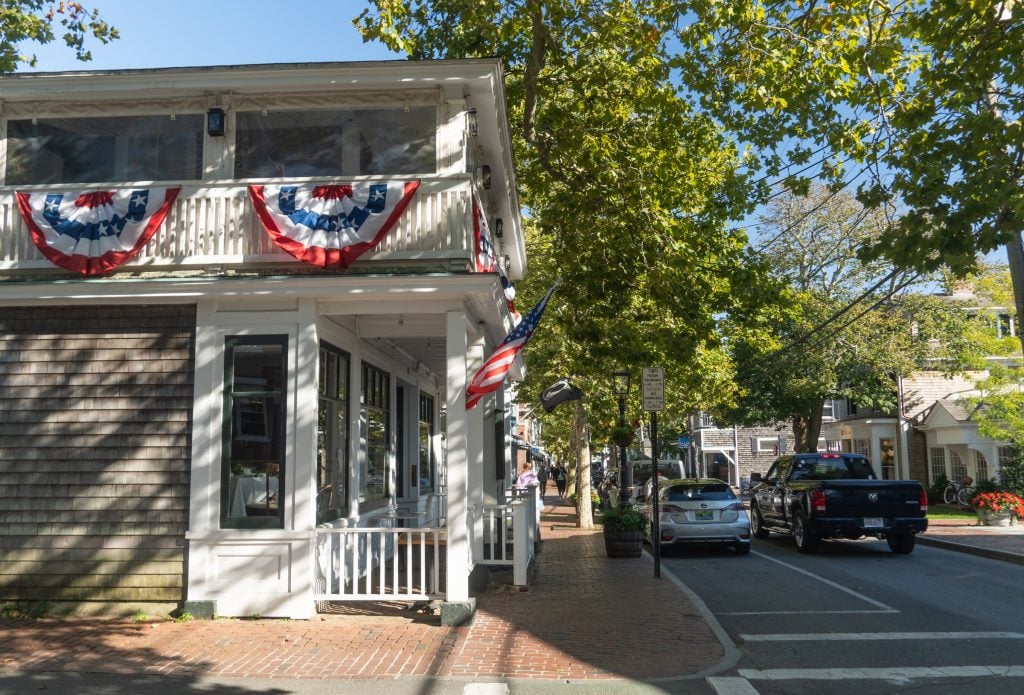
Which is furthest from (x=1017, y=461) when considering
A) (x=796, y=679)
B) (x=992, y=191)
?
(x=796, y=679)

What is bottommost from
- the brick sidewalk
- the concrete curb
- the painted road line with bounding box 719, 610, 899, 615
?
the concrete curb

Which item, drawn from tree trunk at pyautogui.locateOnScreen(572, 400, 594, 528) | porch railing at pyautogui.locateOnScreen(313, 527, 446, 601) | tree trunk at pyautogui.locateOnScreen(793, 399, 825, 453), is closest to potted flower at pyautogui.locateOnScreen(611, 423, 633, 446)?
tree trunk at pyautogui.locateOnScreen(572, 400, 594, 528)

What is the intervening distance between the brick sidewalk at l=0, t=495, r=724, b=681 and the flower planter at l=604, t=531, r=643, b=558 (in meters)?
4.64

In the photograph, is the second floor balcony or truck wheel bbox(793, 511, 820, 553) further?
truck wheel bbox(793, 511, 820, 553)

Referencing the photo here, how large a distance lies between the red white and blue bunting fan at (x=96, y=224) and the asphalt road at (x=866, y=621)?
24.7 ft

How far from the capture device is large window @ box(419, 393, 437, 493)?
56.1 ft

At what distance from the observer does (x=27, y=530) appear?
9.02m

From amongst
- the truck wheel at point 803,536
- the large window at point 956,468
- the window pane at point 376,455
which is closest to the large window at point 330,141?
the window pane at point 376,455

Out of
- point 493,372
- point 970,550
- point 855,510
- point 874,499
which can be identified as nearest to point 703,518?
point 855,510

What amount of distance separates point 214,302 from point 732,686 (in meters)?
6.55

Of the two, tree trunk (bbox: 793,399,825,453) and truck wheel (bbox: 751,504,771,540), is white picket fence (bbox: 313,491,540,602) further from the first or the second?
tree trunk (bbox: 793,399,825,453)

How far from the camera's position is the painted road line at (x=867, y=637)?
8164 millimetres

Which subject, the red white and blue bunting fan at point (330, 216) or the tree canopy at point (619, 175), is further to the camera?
the tree canopy at point (619, 175)

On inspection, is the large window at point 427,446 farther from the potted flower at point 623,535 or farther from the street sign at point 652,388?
the street sign at point 652,388
